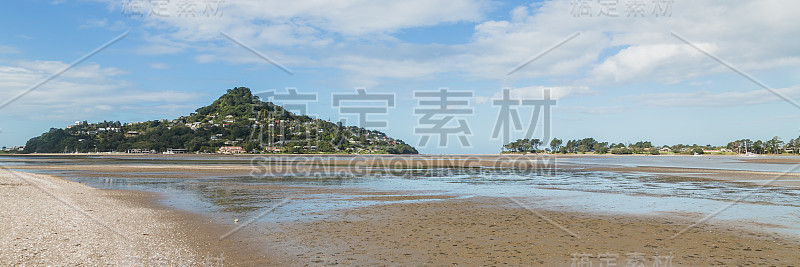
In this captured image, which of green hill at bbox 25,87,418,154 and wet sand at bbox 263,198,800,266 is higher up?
green hill at bbox 25,87,418,154

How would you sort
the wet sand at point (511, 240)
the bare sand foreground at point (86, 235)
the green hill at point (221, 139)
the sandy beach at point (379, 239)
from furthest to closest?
1. the green hill at point (221, 139)
2. the wet sand at point (511, 240)
3. the sandy beach at point (379, 239)
4. the bare sand foreground at point (86, 235)

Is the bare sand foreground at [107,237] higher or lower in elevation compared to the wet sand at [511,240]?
higher

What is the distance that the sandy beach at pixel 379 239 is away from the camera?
30.9ft

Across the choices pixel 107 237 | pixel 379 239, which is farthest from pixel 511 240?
pixel 107 237

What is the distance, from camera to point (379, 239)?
A: 1162 centimetres

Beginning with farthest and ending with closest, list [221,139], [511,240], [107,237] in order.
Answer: [221,139]
[511,240]
[107,237]

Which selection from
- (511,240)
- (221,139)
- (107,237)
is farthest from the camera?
(221,139)

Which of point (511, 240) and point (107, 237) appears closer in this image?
point (107, 237)

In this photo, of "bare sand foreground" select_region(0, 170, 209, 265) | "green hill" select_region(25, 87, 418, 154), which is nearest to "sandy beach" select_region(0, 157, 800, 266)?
"bare sand foreground" select_region(0, 170, 209, 265)

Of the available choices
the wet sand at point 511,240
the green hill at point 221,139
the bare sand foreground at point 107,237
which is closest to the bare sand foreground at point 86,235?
the bare sand foreground at point 107,237

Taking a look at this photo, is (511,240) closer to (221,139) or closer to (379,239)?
(379,239)

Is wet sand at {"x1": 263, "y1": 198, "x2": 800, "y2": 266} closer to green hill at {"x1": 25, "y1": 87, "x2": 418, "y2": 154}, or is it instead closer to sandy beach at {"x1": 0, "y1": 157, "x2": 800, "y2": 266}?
sandy beach at {"x1": 0, "y1": 157, "x2": 800, "y2": 266}

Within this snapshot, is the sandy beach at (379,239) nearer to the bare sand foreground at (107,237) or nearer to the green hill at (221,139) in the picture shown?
the bare sand foreground at (107,237)

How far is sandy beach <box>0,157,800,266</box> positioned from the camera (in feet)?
30.9
